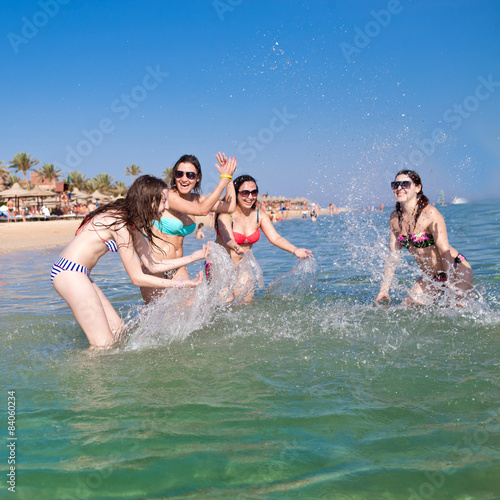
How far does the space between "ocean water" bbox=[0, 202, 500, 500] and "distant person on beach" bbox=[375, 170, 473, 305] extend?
447 millimetres

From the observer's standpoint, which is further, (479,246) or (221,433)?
(479,246)

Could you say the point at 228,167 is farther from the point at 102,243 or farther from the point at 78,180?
the point at 78,180

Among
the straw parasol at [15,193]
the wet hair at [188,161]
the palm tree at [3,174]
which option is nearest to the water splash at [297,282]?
the wet hair at [188,161]

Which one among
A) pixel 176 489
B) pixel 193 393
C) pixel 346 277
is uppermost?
pixel 346 277

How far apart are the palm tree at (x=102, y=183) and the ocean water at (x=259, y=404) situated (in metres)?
67.3

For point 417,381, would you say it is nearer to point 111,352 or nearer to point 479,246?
point 111,352

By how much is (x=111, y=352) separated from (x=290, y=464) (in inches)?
91.9

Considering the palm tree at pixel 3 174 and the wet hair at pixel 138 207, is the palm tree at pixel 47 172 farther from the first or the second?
the wet hair at pixel 138 207

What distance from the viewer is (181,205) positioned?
511cm

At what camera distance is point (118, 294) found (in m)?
8.09

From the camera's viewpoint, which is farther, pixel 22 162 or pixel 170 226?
pixel 22 162

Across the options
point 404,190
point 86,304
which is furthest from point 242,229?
point 86,304

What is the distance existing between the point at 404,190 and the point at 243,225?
86.0 inches

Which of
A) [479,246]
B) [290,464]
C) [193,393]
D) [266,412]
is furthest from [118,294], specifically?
[479,246]
